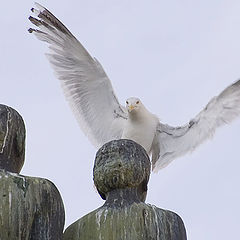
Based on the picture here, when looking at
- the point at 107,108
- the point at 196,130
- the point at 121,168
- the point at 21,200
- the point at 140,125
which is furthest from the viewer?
the point at 107,108

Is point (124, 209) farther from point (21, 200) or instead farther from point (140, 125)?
point (140, 125)

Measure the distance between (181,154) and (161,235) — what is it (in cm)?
529

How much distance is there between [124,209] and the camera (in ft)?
16.7

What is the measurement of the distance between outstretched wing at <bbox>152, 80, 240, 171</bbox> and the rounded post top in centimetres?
484

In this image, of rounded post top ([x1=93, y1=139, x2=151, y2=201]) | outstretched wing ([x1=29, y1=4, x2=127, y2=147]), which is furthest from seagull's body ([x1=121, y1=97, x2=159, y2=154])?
rounded post top ([x1=93, y1=139, x2=151, y2=201])

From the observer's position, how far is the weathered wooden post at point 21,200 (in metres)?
4.93

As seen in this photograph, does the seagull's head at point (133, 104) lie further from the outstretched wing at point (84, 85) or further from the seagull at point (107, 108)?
the outstretched wing at point (84, 85)

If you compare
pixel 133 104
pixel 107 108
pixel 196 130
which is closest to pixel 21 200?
pixel 133 104

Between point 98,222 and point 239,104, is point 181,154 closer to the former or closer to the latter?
point 239,104

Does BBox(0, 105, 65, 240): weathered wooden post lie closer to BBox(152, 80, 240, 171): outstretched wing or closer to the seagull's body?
the seagull's body

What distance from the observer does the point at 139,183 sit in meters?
5.29

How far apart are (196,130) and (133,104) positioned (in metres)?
0.86

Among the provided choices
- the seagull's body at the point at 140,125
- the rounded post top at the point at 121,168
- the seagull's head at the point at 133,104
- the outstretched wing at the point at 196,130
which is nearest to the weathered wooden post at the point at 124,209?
the rounded post top at the point at 121,168

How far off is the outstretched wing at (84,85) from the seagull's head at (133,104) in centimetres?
60
